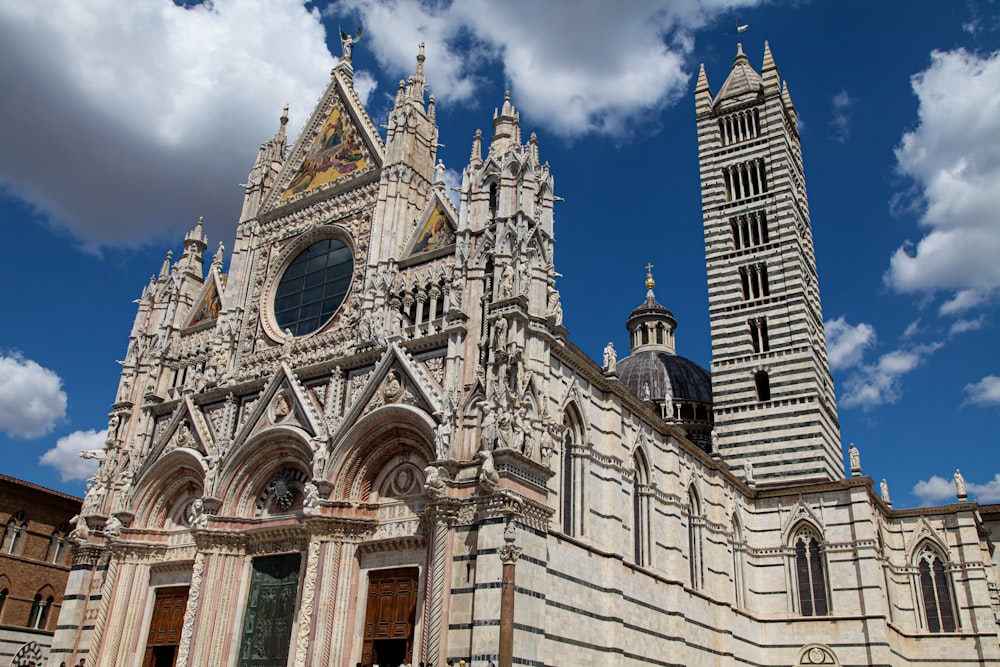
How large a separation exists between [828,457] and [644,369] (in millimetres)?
14161

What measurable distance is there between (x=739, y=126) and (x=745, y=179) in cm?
274

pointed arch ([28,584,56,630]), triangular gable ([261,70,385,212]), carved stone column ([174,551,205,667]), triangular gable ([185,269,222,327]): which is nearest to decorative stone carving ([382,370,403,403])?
carved stone column ([174,551,205,667])

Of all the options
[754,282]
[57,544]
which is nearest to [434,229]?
[754,282]

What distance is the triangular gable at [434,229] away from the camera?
73.6 feet

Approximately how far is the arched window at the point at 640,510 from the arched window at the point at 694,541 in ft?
9.45

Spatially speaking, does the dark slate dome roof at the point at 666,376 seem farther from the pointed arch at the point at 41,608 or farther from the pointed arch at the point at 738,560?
the pointed arch at the point at 41,608

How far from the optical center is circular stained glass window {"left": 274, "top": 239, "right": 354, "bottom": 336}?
79.2ft

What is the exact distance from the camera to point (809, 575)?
A: 28.9 m

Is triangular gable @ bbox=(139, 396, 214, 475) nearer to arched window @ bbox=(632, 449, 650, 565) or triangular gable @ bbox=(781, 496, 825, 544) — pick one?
arched window @ bbox=(632, 449, 650, 565)

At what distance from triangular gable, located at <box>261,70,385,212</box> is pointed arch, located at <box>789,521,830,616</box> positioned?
A: 18.7 metres

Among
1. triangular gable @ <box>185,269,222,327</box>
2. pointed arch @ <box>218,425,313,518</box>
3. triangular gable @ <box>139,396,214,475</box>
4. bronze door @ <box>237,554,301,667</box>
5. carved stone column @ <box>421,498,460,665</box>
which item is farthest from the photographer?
triangular gable @ <box>185,269,222,327</box>

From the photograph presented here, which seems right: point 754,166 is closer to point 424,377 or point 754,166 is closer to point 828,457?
point 828,457

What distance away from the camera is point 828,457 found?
31469 millimetres

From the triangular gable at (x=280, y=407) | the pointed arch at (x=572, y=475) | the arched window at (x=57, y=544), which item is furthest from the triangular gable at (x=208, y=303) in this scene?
the pointed arch at (x=572, y=475)
